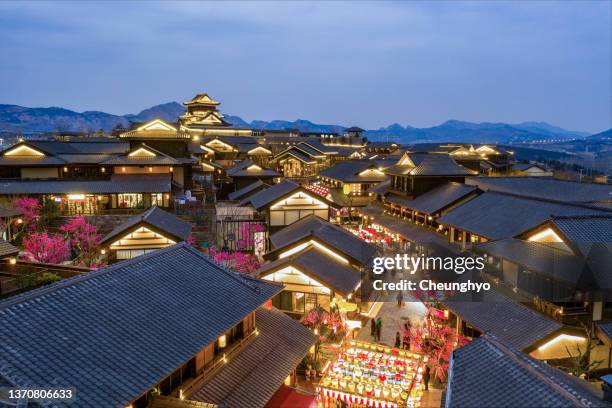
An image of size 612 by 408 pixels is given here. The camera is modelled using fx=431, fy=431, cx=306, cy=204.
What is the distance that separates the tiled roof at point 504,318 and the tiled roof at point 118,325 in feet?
31.4

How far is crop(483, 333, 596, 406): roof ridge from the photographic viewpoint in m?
7.69

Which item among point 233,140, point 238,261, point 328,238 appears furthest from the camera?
point 233,140

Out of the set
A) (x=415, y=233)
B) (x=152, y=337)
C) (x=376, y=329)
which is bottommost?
(x=376, y=329)

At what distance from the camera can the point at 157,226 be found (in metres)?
25.5

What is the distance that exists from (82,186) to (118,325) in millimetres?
33051

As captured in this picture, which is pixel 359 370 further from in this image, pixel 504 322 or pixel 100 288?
pixel 100 288

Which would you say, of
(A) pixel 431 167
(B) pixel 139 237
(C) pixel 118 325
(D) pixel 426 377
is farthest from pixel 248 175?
(C) pixel 118 325

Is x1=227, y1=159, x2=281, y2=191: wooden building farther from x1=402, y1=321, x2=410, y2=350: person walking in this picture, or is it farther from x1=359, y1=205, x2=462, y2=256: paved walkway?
x1=402, y1=321, x2=410, y2=350: person walking

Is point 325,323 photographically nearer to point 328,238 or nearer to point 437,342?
point 437,342

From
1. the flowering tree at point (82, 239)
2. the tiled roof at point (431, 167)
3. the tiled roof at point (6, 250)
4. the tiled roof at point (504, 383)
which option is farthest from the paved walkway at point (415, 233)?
the tiled roof at point (6, 250)

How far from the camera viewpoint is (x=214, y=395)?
11.6m

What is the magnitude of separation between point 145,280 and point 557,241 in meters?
16.6

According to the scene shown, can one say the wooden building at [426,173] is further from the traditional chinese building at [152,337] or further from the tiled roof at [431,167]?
the traditional chinese building at [152,337]

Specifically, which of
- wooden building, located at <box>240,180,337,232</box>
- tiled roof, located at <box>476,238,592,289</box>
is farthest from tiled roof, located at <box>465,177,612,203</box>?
tiled roof, located at <box>476,238,592,289</box>
